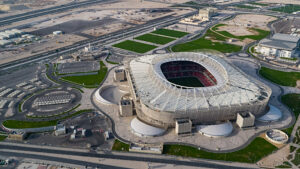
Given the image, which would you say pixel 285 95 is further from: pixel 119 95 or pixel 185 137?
pixel 119 95

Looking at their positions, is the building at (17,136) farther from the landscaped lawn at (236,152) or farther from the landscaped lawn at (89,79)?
the landscaped lawn at (236,152)

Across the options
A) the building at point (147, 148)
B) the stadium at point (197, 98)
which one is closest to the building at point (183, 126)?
the stadium at point (197, 98)

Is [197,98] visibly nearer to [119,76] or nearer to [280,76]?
[119,76]

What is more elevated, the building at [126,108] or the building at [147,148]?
the building at [126,108]

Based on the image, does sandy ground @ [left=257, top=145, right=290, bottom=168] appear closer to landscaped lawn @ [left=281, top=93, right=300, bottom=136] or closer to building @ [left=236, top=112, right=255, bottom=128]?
building @ [left=236, top=112, right=255, bottom=128]

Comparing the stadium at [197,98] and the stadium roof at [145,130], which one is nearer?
the stadium roof at [145,130]

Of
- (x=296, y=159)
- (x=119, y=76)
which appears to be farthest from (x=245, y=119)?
(x=119, y=76)

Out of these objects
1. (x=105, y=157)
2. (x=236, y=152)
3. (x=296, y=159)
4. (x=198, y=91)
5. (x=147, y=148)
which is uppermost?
(x=198, y=91)

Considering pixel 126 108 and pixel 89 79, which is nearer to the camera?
pixel 126 108
